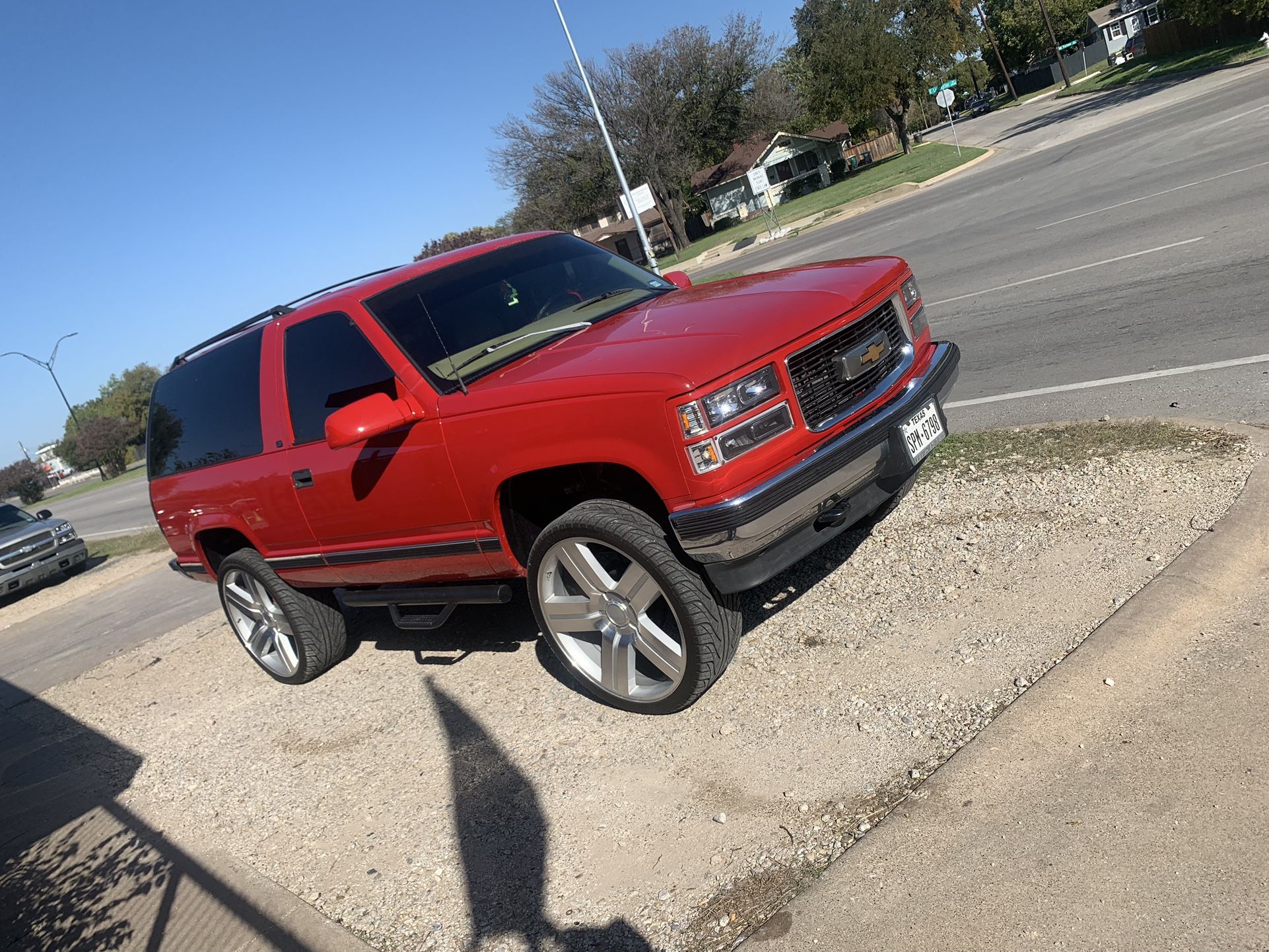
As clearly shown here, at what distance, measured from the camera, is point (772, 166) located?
68750 mm

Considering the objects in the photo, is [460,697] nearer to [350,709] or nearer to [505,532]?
[350,709]

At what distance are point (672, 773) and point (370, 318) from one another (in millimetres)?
2580

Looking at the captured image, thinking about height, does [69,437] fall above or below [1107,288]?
above

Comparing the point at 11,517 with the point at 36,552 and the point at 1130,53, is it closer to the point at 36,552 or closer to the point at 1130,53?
the point at 36,552

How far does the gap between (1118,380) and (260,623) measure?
5860 millimetres

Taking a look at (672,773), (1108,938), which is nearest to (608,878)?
(672,773)

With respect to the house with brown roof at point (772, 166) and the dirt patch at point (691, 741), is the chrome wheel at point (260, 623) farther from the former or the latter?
the house with brown roof at point (772, 166)

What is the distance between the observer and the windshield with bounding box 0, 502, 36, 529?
15.8 metres

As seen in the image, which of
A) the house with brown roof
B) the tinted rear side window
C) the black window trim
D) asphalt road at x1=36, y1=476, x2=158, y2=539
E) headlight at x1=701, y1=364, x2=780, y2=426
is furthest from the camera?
the house with brown roof

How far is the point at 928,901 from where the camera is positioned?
101 inches

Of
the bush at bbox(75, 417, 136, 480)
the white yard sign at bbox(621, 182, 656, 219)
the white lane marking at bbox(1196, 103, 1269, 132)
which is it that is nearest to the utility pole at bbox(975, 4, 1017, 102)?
the white yard sign at bbox(621, 182, 656, 219)

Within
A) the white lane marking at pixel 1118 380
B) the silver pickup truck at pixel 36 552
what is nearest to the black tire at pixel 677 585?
the white lane marking at pixel 1118 380

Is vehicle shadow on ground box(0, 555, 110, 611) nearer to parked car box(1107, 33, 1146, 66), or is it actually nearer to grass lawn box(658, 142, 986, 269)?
grass lawn box(658, 142, 986, 269)

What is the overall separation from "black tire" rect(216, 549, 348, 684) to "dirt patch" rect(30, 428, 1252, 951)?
0.54 ft
